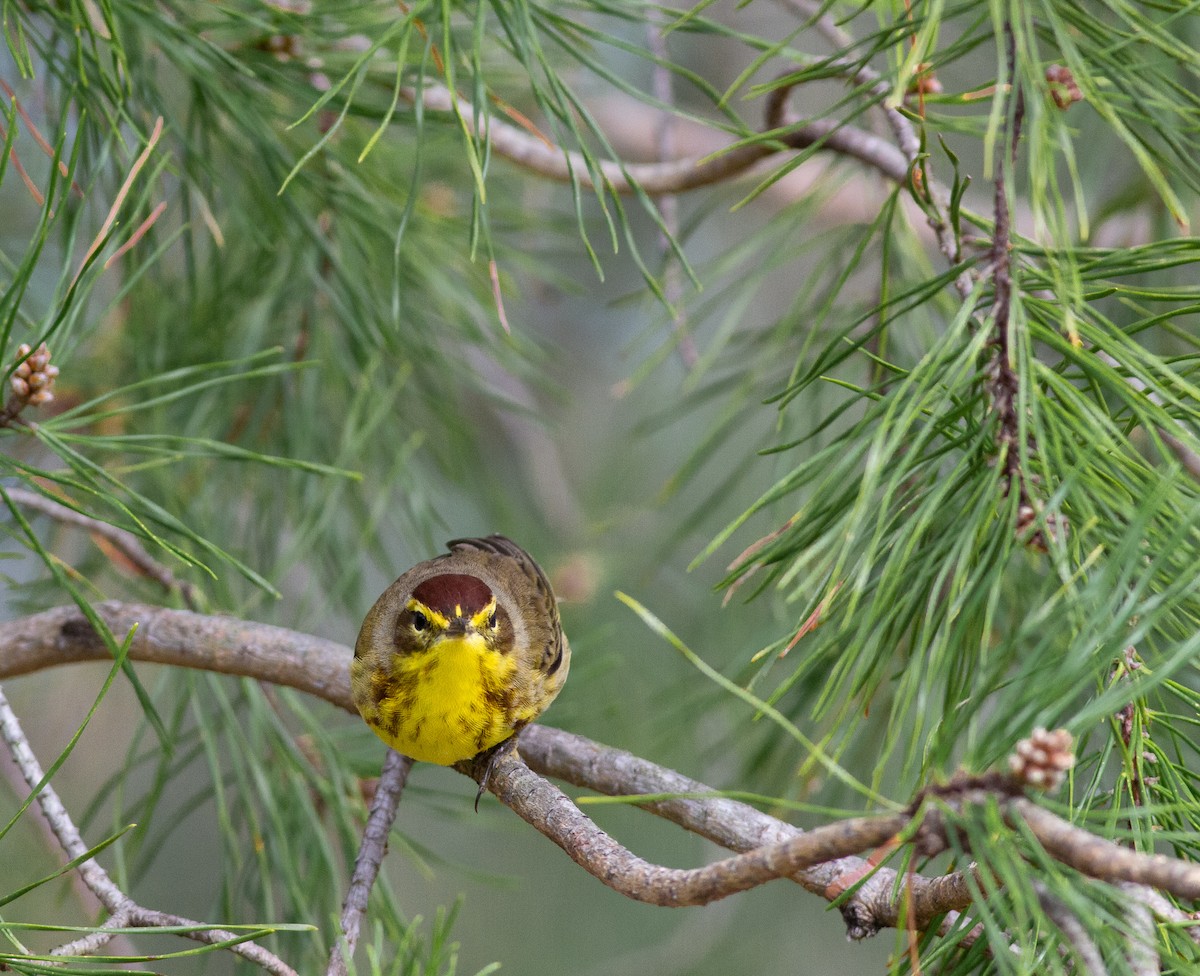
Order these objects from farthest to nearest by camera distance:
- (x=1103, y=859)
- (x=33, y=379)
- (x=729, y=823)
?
1. (x=729, y=823)
2. (x=33, y=379)
3. (x=1103, y=859)

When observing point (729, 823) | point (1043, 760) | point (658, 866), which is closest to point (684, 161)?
point (729, 823)

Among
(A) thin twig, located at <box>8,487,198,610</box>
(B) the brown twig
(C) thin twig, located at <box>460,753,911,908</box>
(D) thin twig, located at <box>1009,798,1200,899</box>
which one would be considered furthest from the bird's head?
(D) thin twig, located at <box>1009,798,1200,899</box>

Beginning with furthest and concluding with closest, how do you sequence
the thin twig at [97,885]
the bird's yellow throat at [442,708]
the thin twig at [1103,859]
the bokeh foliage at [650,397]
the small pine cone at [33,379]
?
the bird's yellow throat at [442,708] → the small pine cone at [33,379] → the thin twig at [97,885] → the bokeh foliage at [650,397] → the thin twig at [1103,859]

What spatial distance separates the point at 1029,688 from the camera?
81 centimetres

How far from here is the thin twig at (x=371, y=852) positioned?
138cm

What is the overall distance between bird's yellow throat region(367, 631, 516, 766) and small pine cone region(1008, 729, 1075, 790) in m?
1.17

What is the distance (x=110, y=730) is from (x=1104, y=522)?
340 cm

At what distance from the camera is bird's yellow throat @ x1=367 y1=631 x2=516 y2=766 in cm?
179

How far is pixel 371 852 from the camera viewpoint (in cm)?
159

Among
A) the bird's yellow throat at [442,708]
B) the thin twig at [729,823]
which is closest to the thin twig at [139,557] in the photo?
the bird's yellow throat at [442,708]

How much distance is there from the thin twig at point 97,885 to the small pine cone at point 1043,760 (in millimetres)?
693

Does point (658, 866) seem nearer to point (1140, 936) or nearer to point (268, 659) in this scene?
point (1140, 936)

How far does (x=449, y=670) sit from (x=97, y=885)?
76 centimetres

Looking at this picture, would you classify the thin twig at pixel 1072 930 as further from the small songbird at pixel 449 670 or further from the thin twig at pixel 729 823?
the small songbird at pixel 449 670
